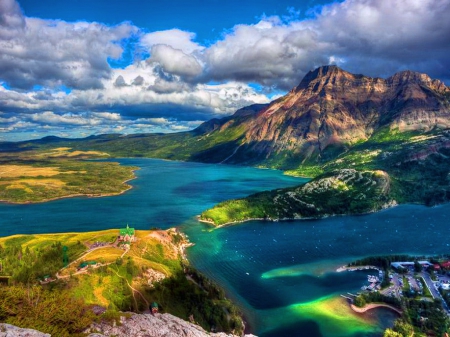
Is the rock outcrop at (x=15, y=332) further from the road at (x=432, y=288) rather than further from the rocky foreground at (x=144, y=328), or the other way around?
the road at (x=432, y=288)

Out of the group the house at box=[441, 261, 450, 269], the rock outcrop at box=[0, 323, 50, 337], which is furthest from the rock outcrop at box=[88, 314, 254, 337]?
the house at box=[441, 261, 450, 269]

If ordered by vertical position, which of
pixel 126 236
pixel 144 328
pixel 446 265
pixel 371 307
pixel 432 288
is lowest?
pixel 371 307

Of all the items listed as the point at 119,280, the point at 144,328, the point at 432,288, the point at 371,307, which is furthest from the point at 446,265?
the point at 144,328

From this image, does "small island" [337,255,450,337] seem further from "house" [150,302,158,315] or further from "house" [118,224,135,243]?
"house" [118,224,135,243]

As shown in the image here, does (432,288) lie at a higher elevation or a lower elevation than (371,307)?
higher

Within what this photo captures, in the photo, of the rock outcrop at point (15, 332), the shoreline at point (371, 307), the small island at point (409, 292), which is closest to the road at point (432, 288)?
the small island at point (409, 292)

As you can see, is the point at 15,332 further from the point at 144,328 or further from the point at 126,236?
the point at 126,236

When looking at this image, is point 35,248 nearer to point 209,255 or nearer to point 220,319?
point 209,255
